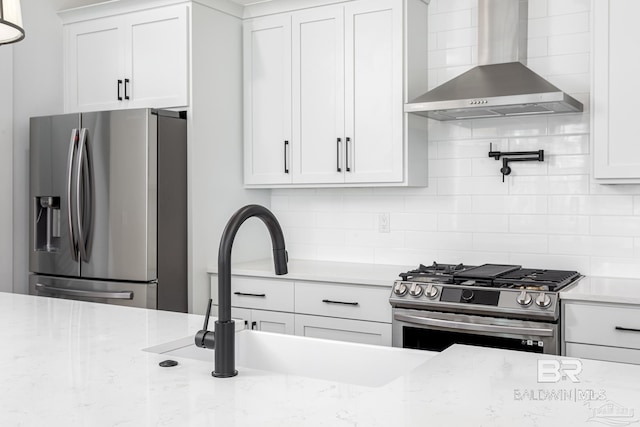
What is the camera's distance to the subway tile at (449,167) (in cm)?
384

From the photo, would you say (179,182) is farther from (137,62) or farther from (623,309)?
(623,309)

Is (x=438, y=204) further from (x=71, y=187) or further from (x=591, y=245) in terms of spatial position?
(x=71, y=187)

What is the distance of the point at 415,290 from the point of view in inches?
126

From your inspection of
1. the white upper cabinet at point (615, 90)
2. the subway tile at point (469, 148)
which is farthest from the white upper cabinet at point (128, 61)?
the white upper cabinet at point (615, 90)

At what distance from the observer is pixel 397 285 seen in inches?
129

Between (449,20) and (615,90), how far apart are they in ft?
3.75

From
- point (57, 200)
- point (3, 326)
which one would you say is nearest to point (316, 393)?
point (3, 326)

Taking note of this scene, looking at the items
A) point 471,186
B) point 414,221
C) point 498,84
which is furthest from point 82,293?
point 498,84

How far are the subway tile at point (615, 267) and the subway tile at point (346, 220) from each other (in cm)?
132

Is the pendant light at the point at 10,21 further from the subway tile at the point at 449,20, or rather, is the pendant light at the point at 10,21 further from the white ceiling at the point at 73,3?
the subway tile at the point at 449,20

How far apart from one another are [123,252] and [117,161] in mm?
518

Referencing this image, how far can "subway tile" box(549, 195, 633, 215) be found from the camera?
11.2 ft

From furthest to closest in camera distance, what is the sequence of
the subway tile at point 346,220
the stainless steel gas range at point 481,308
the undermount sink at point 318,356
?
the subway tile at point 346,220 → the stainless steel gas range at point 481,308 → the undermount sink at point 318,356

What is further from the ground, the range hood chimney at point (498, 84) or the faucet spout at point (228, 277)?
the range hood chimney at point (498, 84)
